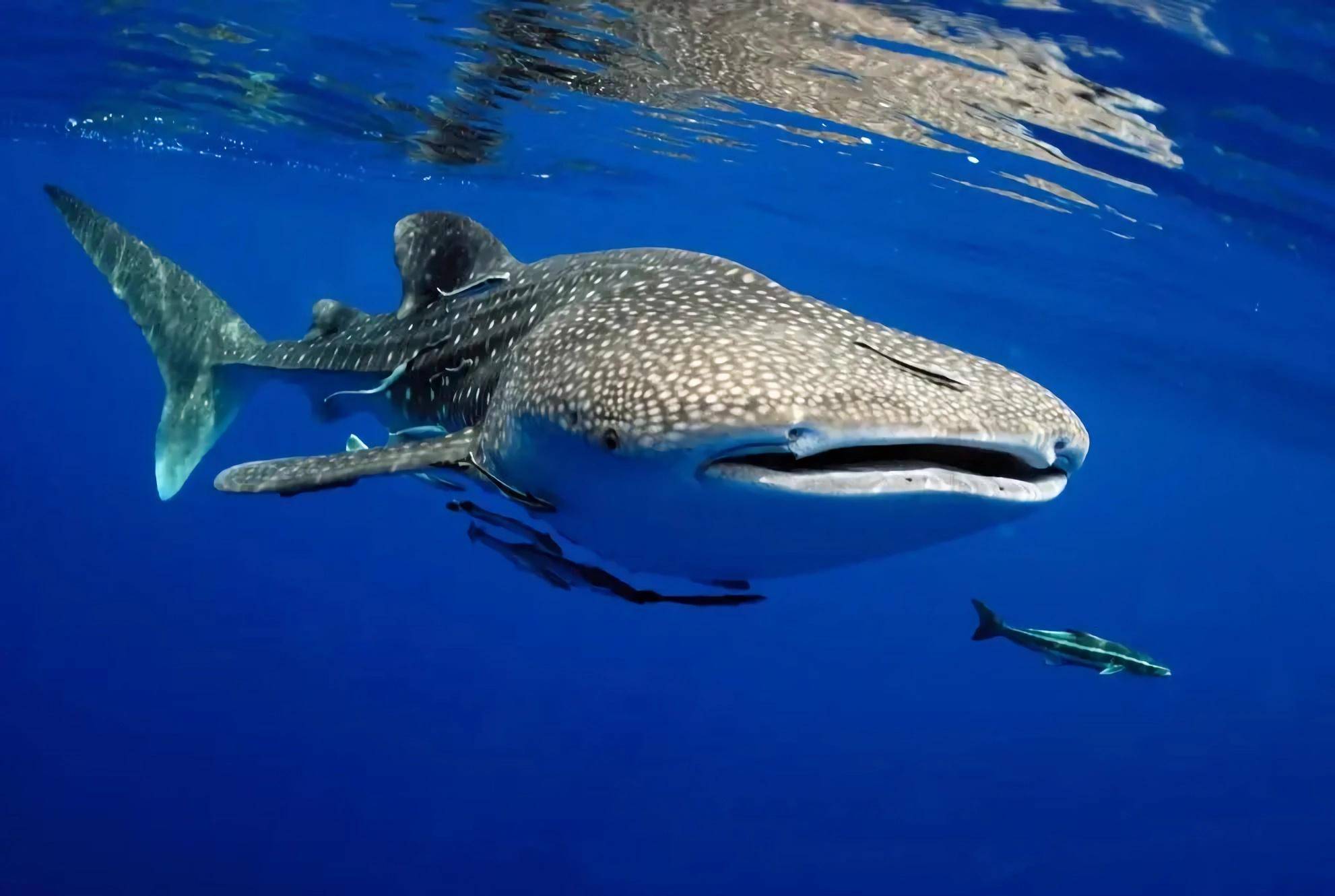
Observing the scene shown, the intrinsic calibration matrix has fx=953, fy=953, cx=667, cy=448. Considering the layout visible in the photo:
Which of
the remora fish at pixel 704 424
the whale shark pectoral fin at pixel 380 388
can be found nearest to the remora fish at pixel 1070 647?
the remora fish at pixel 704 424

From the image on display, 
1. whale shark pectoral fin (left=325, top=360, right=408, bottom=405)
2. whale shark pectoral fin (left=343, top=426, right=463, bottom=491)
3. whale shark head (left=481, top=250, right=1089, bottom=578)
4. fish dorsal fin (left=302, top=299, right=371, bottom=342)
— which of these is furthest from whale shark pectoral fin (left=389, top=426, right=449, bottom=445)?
fish dorsal fin (left=302, top=299, right=371, bottom=342)

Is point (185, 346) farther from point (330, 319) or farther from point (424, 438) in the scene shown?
point (424, 438)

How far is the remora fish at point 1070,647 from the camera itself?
316 inches

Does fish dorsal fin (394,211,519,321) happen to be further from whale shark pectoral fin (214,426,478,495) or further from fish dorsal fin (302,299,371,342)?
whale shark pectoral fin (214,426,478,495)

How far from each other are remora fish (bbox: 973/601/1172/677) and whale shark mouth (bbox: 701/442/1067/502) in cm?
513

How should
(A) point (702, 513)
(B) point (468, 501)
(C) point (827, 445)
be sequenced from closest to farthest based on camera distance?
(C) point (827, 445) < (A) point (702, 513) < (B) point (468, 501)

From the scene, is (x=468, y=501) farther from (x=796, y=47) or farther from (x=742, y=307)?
(x=796, y=47)

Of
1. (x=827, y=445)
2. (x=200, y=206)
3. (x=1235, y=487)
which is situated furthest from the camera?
(x=1235, y=487)

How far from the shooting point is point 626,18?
947 cm

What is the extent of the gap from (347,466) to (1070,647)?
6405mm

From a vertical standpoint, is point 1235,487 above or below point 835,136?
below

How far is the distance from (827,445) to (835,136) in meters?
11.4

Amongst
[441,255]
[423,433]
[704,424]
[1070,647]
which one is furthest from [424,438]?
[1070,647]

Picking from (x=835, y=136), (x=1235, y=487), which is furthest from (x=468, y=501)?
(x=1235, y=487)
